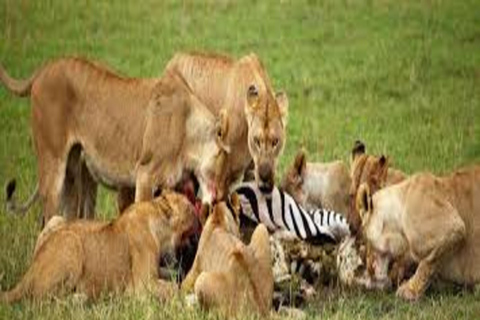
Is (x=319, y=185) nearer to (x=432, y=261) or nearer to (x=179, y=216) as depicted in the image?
(x=432, y=261)

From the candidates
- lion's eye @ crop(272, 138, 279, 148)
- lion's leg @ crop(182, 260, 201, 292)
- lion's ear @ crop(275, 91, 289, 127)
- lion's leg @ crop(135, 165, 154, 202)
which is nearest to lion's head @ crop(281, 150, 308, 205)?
lion's ear @ crop(275, 91, 289, 127)

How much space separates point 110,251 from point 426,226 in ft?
6.42

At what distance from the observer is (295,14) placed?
19.6 m

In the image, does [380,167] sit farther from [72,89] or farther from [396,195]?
[72,89]

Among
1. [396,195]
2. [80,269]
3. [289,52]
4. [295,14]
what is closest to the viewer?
[80,269]

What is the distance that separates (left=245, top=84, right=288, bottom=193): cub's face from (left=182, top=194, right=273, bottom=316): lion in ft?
1.28

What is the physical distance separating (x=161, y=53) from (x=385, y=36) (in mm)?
Answer: 2513

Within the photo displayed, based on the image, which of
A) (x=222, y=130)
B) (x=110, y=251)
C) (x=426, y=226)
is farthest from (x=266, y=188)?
(x=110, y=251)

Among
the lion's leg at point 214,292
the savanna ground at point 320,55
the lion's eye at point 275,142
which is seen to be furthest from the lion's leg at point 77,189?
the lion's leg at point 214,292

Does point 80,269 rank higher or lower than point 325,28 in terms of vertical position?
lower

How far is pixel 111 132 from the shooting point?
1119 cm

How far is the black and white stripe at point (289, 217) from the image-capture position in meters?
10.7

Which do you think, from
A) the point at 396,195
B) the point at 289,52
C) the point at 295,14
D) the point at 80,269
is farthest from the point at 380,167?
the point at 295,14

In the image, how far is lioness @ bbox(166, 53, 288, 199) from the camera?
404 inches
